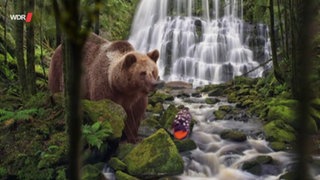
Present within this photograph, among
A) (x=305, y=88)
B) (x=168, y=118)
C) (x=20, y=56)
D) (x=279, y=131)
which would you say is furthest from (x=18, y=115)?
(x=305, y=88)

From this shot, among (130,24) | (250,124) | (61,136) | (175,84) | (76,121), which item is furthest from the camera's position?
(130,24)

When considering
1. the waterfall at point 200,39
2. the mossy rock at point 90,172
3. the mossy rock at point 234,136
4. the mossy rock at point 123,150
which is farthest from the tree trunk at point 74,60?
the waterfall at point 200,39

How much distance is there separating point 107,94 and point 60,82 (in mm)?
1955

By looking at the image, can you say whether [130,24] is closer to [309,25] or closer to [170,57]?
Answer: [170,57]

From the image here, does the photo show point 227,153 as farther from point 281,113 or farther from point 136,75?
point 136,75

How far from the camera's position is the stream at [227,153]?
7498 mm

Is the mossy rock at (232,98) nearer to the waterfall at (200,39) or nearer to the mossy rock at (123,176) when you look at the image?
the waterfall at (200,39)

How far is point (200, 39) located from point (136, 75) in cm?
1277

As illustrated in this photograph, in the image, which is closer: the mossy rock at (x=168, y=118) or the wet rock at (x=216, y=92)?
the mossy rock at (x=168, y=118)

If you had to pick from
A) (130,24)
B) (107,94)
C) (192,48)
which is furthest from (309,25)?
(130,24)

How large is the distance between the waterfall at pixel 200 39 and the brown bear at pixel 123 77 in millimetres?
8911

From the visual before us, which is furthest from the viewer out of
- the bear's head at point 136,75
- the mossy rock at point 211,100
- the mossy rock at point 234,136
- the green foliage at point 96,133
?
the mossy rock at point 211,100

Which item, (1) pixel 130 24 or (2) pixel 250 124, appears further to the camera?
(1) pixel 130 24

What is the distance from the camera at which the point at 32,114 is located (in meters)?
8.09
